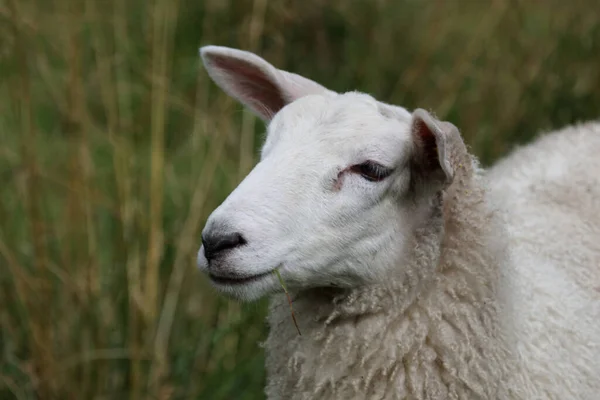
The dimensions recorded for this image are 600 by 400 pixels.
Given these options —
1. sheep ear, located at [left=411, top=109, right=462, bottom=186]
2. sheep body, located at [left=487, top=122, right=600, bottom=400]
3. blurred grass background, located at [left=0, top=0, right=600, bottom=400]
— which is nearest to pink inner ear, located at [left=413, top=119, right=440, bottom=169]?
sheep ear, located at [left=411, top=109, right=462, bottom=186]

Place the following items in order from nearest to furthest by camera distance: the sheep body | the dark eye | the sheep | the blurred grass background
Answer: the sheep
the dark eye
the sheep body
the blurred grass background

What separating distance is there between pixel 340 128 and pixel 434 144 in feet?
0.77

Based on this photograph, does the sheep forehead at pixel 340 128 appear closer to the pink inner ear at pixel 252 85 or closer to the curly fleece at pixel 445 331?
the curly fleece at pixel 445 331

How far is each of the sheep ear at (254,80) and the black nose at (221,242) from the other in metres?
0.73

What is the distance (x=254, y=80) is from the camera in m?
2.72

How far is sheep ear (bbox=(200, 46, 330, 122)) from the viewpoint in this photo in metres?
2.62

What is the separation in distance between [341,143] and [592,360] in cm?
92

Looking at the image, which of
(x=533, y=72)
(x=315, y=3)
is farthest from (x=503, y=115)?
(x=315, y=3)

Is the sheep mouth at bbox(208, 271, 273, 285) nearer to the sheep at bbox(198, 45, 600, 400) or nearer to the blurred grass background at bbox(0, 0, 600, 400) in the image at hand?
the sheep at bbox(198, 45, 600, 400)

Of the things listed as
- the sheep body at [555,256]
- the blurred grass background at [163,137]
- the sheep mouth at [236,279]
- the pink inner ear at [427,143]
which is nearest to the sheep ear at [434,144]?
the pink inner ear at [427,143]

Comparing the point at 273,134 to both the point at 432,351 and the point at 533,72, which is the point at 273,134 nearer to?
the point at 432,351

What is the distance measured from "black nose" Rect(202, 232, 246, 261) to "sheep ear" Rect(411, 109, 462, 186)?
497mm

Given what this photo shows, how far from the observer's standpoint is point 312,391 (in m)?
2.34

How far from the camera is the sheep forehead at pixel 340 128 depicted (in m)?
2.23
